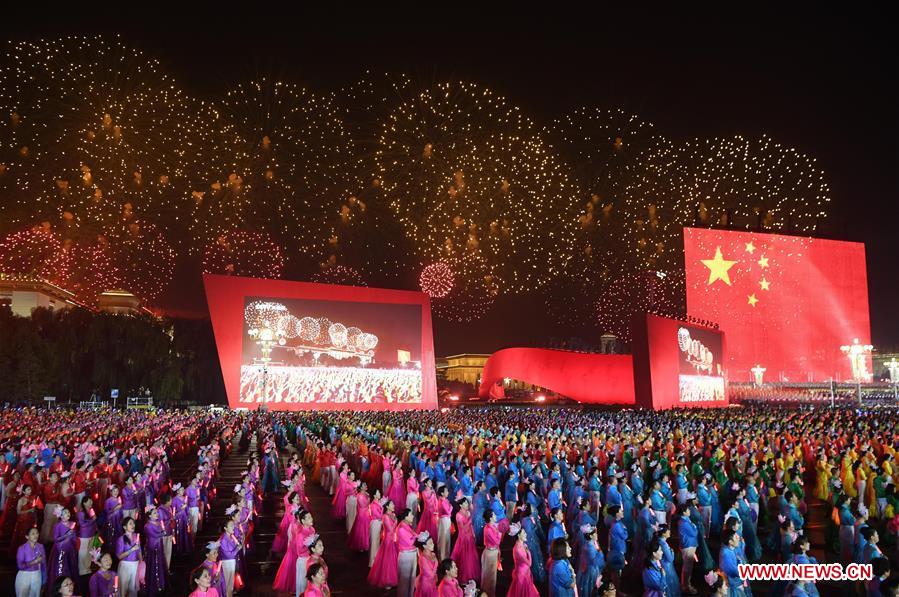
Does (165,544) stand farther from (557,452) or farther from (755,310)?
(755,310)

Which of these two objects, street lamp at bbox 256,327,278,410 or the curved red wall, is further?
the curved red wall

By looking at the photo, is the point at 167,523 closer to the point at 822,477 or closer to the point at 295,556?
the point at 295,556

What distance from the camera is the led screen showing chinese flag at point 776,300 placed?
42.8 m

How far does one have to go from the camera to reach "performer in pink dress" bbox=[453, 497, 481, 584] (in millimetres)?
9148

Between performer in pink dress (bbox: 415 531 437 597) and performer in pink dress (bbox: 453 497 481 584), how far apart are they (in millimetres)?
1800

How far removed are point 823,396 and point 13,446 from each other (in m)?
46.0

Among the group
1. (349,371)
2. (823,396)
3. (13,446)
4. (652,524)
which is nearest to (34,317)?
(349,371)

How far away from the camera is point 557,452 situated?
15688 mm

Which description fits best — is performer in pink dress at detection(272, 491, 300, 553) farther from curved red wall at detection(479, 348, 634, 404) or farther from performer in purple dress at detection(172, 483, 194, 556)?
curved red wall at detection(479, 348, 634, 404)

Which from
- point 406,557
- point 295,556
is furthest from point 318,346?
point 406,557

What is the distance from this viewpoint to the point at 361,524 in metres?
11.4

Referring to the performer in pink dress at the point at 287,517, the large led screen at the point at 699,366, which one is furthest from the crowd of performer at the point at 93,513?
the large led screen at the point at 699,366

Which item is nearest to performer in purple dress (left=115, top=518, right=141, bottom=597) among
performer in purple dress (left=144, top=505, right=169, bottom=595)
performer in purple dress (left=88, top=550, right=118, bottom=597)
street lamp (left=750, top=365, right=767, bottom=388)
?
performer in purple dress (left=88, top=550, right=118, bottom=597)

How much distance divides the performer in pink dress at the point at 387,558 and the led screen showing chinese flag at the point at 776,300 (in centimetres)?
3673
